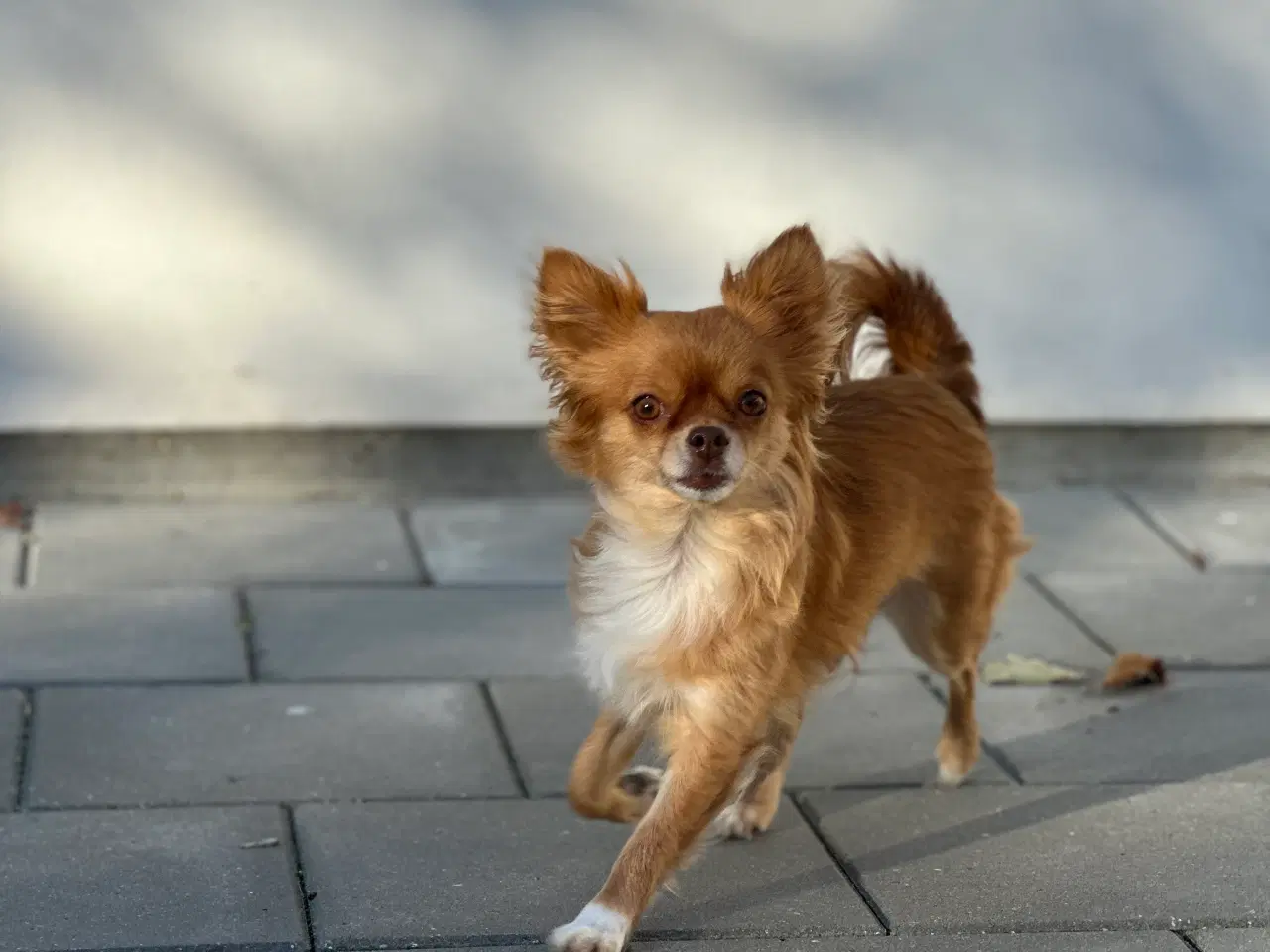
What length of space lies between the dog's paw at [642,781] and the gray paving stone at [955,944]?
1.36 feet

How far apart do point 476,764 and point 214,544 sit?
1.92 m

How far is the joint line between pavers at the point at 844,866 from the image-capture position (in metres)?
4.03

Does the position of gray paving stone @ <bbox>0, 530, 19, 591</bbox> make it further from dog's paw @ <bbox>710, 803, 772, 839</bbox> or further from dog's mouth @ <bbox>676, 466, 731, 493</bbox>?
dog's mouth @ <bbox>676, 466, 731, 493</bbox>

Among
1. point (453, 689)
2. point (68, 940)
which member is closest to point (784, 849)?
point (453, 689)

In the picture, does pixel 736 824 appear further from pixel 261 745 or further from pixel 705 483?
pixel 261 745

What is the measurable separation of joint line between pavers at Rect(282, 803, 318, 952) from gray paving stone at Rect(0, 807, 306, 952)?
0.01 metres

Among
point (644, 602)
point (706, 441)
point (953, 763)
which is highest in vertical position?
point (706, 441)

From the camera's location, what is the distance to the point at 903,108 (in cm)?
693

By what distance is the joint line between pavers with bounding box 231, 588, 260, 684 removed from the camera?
17.2 feet

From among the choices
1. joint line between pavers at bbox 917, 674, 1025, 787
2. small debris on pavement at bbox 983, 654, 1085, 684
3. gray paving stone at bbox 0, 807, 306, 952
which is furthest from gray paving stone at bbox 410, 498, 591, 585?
gray paving stone at bbox 0, 807, 306, 952

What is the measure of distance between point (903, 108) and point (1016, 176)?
1.73 ft

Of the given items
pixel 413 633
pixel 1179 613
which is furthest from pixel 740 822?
pixel 1179 613

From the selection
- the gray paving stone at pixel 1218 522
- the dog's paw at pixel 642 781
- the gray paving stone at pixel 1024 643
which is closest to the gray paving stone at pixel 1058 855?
the dog's paw at pixel 642 781

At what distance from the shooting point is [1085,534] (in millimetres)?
6859
